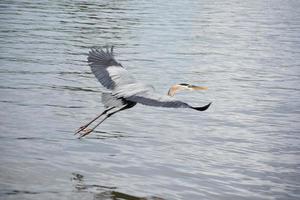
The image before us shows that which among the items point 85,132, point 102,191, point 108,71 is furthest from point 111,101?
point 102,191

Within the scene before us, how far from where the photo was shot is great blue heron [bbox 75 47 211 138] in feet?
29.9

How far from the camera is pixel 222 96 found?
15531 millimetres

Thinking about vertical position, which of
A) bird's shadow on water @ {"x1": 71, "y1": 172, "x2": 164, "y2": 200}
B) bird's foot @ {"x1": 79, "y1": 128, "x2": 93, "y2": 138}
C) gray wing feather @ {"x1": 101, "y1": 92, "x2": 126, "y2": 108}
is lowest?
bird's shadow on water @ {"x1": 71, "y1": 172, "x2": 164, "y2": 200}

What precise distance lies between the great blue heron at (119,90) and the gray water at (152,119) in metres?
0.84

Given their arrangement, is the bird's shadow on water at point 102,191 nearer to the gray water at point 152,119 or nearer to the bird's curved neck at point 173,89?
the gray water at point 152,119

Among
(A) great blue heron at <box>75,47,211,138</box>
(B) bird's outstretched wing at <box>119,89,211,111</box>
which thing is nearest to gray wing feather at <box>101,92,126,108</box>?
(A) great blue heron at <box>75,47,211,138</box>

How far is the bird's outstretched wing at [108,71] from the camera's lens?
419 inches

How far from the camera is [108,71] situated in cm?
1103

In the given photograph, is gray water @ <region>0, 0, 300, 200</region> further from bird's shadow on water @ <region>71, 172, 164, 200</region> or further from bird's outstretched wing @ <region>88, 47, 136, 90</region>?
bird's outstretched wing @ <region>88, 47, 136, 90</region>

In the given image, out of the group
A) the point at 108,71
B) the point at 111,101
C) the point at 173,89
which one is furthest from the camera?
the point at 108,71

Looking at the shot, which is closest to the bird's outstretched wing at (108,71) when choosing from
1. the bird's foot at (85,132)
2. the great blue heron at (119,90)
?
the great blue heron at (119,90)

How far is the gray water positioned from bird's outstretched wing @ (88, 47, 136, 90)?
1.04 metres

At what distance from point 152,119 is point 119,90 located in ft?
9.25

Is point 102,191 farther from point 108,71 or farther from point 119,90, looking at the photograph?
point 108,71
